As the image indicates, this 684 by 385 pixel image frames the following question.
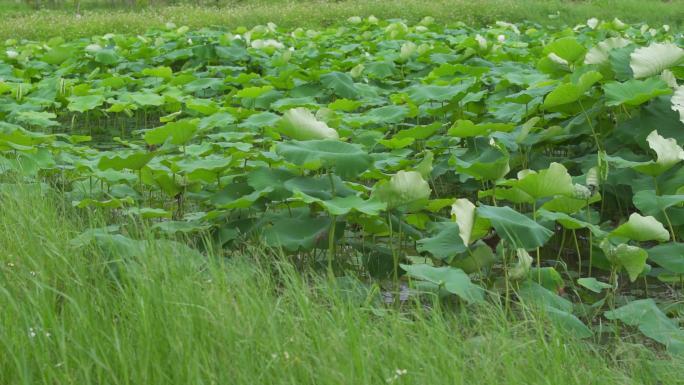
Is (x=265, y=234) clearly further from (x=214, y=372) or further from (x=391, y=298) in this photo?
(x=214, y=372)

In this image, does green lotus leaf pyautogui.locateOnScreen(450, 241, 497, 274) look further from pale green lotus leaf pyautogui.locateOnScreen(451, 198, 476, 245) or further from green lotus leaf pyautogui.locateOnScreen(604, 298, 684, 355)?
green lotus leaf pyautogui.locateOnScreen(604, 298, 684, 355)

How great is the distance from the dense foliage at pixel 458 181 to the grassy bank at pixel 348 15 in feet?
21.9

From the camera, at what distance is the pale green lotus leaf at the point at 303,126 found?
118 inches

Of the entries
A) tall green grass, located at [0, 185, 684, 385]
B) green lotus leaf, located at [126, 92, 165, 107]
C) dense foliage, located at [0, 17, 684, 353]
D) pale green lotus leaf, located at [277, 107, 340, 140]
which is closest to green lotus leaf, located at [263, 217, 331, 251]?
dense foliage, located at [0, 17, 684, 353]

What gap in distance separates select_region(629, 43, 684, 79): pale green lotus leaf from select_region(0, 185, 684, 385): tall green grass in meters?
1.51

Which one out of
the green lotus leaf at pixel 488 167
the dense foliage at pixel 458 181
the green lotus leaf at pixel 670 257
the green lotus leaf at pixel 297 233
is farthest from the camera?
the green lotus leaf at pixel 488 167

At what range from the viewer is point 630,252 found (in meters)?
2.45

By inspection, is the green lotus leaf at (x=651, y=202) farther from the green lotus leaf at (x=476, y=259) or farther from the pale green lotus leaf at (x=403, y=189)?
the pale green lotus leaf at (x=403, y=189)

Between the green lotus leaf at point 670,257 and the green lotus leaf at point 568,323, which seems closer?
the green lotus leaf at point 568,323

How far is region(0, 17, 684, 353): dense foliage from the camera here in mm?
2525

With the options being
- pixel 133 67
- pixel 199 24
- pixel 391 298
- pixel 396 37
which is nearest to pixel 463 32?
pixel 396 37

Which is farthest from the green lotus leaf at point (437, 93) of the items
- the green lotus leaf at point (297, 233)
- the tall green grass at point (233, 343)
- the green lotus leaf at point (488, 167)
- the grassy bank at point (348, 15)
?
the grassy bank at point (348, 15)

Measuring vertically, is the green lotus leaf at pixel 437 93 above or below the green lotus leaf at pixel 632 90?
below

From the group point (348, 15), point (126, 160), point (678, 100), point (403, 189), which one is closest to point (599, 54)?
point (678, 100)
